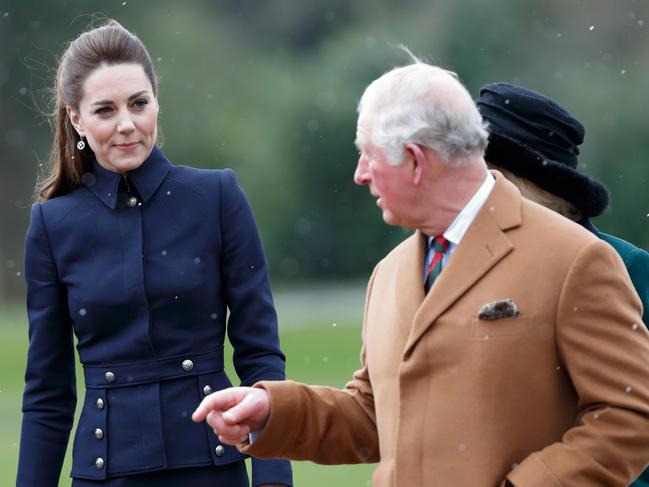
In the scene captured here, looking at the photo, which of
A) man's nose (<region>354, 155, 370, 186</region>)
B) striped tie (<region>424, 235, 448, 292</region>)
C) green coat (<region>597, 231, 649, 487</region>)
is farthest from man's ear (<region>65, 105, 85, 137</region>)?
green coat (<region>597, 231, 649, 487</region>)

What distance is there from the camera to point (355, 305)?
36031mm

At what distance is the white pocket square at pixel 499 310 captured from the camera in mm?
3381

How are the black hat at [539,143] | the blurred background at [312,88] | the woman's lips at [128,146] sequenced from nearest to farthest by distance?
the black hat at [539,143], the woman's lips at [128,146], the blurred background at [312,88]

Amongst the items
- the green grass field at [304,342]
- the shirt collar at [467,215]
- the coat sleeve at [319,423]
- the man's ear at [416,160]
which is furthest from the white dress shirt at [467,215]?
the green grass field at [304,342]

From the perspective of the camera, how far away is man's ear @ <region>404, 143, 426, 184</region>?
347 centimetres

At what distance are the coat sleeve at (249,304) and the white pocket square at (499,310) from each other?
1.20m

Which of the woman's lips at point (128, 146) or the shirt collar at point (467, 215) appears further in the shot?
the woman's lips at point (128, 146)

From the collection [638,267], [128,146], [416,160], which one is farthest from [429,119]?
[128,146]

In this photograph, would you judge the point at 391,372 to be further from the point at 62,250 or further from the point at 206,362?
the point at 62,250

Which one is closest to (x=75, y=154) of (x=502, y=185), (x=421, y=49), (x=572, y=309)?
(x=502, y=185)

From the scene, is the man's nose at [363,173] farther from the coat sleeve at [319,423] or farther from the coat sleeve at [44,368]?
the coat sleeve at [44,368]

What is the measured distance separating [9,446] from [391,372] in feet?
44.0

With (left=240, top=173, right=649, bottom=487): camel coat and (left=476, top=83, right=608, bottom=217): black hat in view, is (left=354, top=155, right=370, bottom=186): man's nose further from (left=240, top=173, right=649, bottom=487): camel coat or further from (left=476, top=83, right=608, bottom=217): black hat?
(left=476, top=83, right=608, bottom=217): black hat

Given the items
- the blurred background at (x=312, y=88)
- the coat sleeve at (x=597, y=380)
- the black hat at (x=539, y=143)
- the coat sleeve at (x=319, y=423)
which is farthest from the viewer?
the blurred background at (x=312, y=88)
